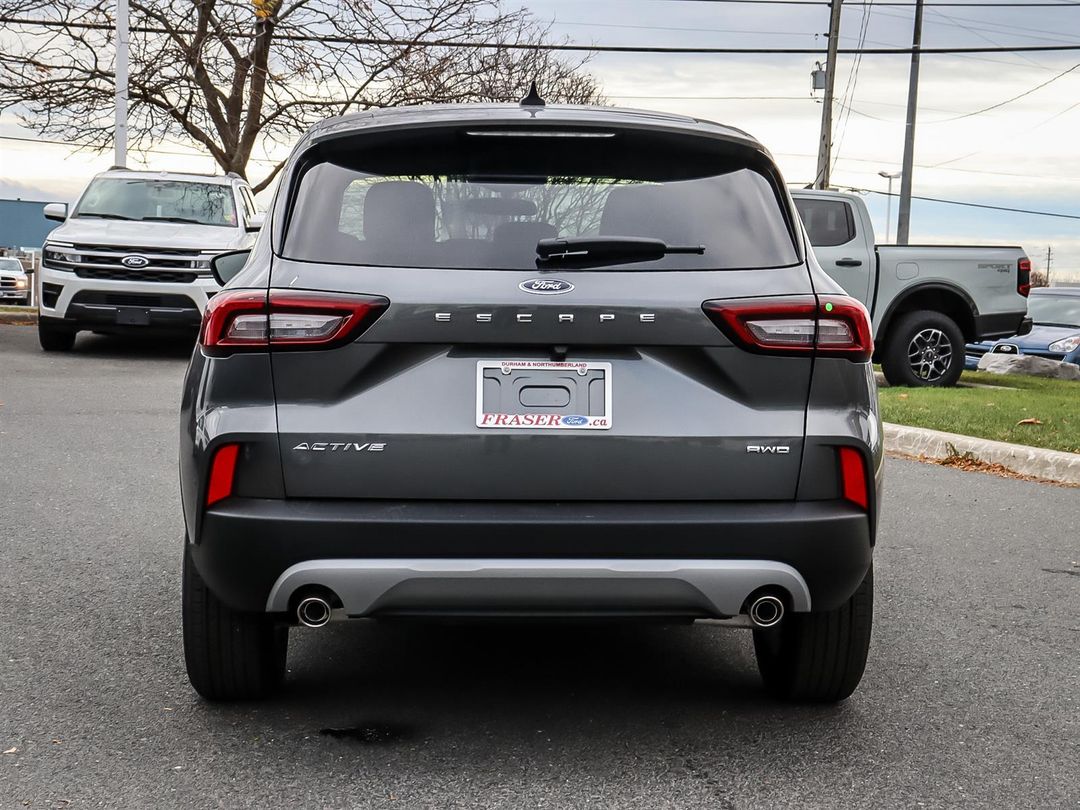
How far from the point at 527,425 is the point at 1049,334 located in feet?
59.7

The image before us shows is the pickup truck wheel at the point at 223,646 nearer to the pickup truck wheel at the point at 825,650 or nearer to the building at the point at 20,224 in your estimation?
the pickup truck wheel at the point at 825,650

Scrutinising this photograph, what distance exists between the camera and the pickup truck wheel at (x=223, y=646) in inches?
146

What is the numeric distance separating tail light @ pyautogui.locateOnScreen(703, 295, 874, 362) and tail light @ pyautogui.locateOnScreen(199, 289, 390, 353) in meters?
0.87

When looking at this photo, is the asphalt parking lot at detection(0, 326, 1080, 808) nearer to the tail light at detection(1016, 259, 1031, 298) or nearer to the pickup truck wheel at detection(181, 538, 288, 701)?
the pickup truck wheel at detection(181, 538, 288, 701)

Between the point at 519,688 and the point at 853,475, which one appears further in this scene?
the point at 519,688

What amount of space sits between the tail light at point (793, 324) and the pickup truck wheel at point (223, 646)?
1486 millimetres


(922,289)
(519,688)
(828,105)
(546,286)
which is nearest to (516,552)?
(546,286)

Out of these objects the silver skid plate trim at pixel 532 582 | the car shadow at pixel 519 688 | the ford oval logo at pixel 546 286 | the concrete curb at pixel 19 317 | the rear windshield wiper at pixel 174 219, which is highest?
the ford oval logo at pixel 546 286

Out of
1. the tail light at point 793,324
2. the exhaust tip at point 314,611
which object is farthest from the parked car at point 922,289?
the exhaust tip at point 314,611

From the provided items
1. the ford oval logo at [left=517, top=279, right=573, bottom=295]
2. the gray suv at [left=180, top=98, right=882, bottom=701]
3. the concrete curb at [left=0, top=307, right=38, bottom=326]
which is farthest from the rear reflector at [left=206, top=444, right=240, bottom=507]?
the concrete curb at [left=0, top=307, right=38, bottom=326]

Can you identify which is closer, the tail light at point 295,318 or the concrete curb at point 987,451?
the tail light at point 295,318

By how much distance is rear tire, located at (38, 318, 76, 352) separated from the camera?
51.7ft

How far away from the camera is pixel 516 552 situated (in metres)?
3.30

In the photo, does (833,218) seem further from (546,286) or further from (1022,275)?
(546,286)
